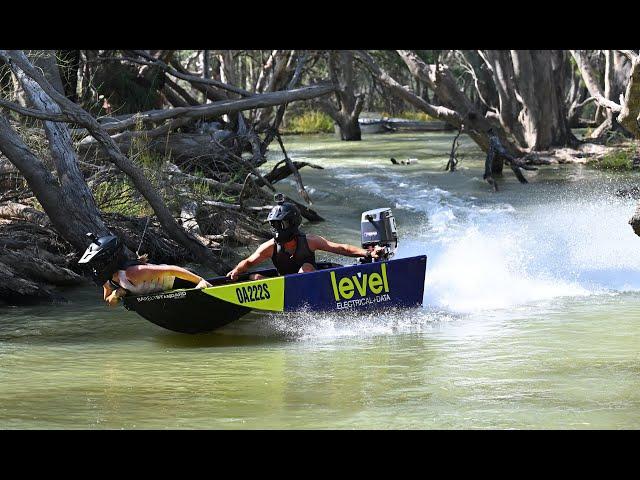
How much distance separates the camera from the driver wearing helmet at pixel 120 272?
1011 cm

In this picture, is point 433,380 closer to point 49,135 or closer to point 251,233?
point 49,135

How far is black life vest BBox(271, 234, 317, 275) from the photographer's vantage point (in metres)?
11.0

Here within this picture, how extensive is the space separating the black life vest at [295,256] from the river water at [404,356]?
63 centimetres

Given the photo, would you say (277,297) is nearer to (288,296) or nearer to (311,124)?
(288,296)

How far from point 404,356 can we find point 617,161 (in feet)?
57.6

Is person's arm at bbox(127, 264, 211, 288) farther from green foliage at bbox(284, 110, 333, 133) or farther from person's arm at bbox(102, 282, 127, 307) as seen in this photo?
green foliage at bbox(284, 110, 333, 133)

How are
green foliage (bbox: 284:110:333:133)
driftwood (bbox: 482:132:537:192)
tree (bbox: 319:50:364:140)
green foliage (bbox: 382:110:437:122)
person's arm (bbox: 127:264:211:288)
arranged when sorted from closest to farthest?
person's arm (bbox: 127:264:211:288), driftwood (bbox: 482:132:537:192), tree (bbox: 319:50:364:140), green foliage (bbox: 284:110:333:133), green foliage (bbox: 382:110:437:122)

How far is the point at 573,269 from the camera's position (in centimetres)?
1362

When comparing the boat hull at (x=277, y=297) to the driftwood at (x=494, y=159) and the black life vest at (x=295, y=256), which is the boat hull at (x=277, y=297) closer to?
the black life vest at (x=295, y=256)

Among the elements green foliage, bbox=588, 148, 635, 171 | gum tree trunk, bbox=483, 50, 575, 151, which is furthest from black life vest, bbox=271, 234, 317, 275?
gum tree trunk, bbox=483, 50, 575, 151

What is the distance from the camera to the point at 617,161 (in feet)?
84.2
